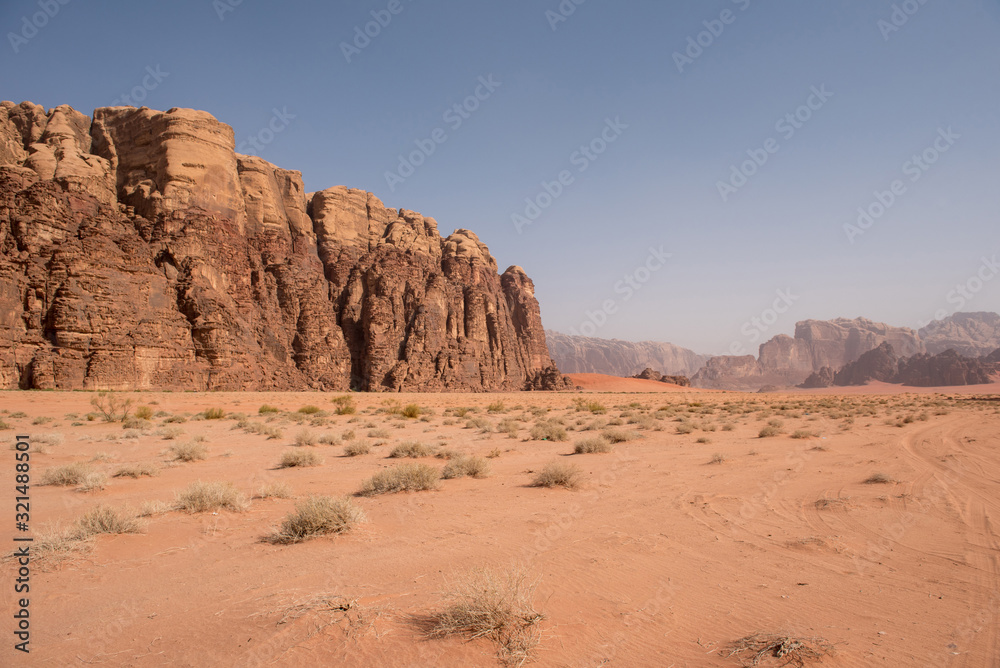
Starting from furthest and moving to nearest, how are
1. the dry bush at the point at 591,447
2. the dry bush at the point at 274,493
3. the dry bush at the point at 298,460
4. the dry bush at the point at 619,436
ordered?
1. the dry bush at the point at 619,436
2. the dry bush at the point at 591,447
3. the dry bush at the point at 298,460
4. the dry bush at the point at 274,493

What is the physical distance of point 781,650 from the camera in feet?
9.39

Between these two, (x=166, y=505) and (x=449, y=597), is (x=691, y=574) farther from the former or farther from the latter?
(x=166, y=505)

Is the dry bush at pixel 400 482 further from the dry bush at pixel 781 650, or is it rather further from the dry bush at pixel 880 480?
the dry bush at pixel 880 480

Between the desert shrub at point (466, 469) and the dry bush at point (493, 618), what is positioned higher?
the dry bush at point (493, 618)

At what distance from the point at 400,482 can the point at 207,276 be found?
4892 cm

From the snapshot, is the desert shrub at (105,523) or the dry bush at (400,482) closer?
the desert shrub at (105,523)

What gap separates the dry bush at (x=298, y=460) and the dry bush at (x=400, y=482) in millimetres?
3222

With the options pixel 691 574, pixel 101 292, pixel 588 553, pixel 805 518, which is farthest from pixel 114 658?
pixel 101 292

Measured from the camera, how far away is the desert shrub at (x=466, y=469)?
8.96 m

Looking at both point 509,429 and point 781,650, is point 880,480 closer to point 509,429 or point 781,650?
point 781,650

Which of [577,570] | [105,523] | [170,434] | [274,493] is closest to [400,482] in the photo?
[274,493]

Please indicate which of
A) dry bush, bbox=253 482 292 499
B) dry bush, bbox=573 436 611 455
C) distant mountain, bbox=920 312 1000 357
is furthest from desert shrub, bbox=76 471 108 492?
distant mountain, bbox=920 312 1000 357

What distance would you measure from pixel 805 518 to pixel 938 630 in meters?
3.06

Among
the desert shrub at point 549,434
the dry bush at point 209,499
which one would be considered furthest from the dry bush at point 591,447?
the dry bush at point 209,499
